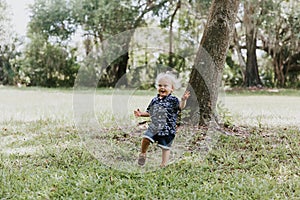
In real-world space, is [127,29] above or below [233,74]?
above

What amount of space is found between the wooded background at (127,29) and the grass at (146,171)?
805 centimetres

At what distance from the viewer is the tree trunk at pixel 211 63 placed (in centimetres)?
453

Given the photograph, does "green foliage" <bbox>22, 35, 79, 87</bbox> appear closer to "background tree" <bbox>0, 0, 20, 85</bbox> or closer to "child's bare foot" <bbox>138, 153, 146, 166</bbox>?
→ "background tree" <bbox>0, 0, 20, 85</bbox>

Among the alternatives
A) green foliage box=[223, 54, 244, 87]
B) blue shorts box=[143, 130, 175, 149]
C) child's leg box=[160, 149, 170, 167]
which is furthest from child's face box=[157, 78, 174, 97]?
green foliage box=[223, 54, 244, 87]

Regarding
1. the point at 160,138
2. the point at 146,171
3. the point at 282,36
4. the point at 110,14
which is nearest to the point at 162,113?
the point at 160,138

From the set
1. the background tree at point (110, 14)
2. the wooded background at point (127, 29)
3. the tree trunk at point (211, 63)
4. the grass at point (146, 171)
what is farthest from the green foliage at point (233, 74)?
the tree trunk at point (211, 63)

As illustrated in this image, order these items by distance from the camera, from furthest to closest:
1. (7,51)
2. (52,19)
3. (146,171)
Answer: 1. (7,51)
2. (52,19)
3. (146,171)

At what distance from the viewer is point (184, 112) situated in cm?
448

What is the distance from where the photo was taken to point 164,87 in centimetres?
300

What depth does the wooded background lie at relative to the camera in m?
13.3

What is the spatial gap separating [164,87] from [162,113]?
0.65ft

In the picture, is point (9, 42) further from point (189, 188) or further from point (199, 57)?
point (189, 188)

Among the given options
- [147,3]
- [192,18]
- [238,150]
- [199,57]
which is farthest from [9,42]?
[238,150]

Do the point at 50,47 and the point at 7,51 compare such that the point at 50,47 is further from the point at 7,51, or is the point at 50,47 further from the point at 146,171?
the point at 146,171
